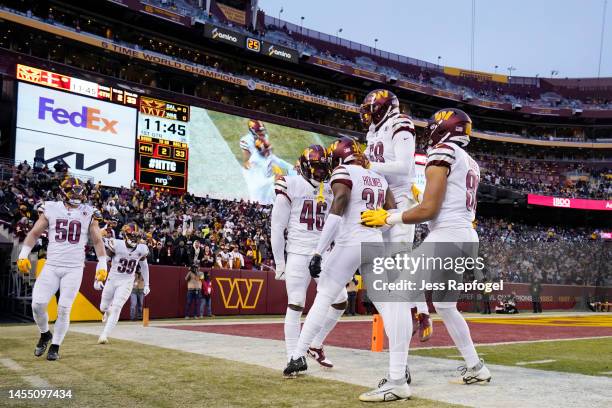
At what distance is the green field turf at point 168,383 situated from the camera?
15.0ft

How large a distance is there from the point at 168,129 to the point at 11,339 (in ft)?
72.3

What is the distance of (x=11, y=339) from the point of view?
10.0 m

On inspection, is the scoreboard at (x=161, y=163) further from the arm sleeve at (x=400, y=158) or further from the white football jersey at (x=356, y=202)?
the white football jersey at (x=356, y=202)

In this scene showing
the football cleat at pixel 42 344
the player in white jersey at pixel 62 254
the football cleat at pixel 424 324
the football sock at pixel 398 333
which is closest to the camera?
the football sock at pixel 398 333

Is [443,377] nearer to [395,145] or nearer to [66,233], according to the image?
[395,145]

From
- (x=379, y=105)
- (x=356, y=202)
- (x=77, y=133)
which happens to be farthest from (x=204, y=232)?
(x=356, y=202)

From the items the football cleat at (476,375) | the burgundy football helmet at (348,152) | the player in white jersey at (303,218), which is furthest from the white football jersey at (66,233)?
the football cleat at (476,375)

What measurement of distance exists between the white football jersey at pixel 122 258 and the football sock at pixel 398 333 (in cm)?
744

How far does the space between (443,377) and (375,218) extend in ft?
6.96

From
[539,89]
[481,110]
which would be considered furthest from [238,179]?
[539,89]

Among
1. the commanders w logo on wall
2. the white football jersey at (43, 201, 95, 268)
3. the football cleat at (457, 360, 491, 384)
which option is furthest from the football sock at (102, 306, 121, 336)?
the commanders w logo on wall

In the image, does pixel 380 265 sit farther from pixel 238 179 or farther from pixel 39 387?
pixel 238 179

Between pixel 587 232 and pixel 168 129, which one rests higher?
pixel 168 129

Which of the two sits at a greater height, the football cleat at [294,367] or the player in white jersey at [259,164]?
the player in white jersey at [259,164]
